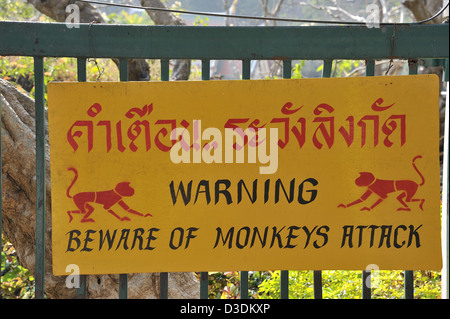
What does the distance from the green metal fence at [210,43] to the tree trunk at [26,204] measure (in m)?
1.40

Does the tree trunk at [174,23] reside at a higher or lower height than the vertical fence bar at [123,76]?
higher

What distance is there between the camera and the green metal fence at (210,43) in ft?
6.13

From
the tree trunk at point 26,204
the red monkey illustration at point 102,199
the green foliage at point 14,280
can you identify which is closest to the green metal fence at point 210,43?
the red monkey illustration at point 102,199

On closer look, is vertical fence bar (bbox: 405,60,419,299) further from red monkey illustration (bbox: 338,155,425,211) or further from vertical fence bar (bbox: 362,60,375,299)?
red monkey illustration (bbox: 338,155,425,211)

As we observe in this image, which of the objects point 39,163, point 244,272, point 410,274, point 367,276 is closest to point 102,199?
point 39,163

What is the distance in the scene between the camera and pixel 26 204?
10.7 ft

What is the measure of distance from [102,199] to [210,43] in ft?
2.21

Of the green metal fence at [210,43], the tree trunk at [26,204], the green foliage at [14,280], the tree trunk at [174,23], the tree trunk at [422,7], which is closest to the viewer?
the green metal fence at [210,43]

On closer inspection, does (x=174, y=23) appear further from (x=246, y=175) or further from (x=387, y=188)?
(x=387, y=188)

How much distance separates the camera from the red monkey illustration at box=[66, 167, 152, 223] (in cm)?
190

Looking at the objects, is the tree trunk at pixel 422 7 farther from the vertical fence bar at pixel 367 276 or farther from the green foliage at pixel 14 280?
the green foliage at pixel 14 280

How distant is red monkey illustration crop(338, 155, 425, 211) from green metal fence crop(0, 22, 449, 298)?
0.42 meters

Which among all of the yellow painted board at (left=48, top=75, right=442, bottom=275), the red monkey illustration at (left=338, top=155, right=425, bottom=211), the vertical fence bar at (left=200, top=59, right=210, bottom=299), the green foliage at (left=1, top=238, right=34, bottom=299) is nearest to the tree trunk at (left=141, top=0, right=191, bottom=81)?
the green foliage at (left=1, top=238, right=34, bottom=299)

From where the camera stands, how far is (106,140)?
6.19 ft
